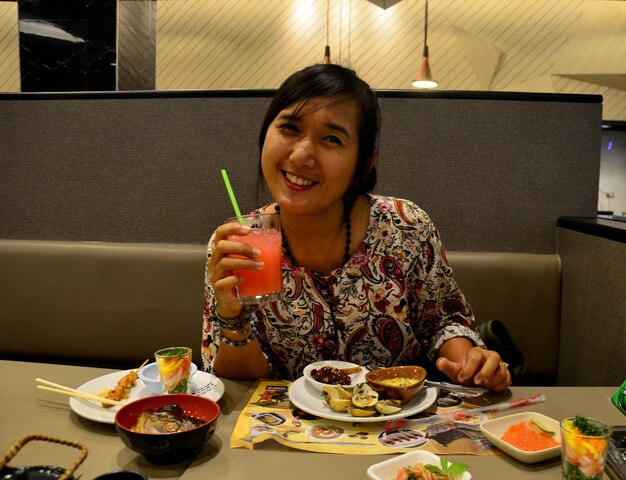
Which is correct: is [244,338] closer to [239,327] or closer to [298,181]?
[239,327]

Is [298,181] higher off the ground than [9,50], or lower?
lower

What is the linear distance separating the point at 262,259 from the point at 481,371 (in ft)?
1.99

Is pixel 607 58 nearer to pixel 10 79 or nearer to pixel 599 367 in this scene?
pixel 599 367

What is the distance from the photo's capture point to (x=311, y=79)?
1.52m

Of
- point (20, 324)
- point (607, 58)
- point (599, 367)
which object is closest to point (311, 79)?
point (599, 367)

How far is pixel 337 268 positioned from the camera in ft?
5.42

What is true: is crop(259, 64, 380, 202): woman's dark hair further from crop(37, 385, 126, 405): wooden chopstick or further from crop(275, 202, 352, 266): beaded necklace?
crop(37, 385, 126, 405): wooden chopstick

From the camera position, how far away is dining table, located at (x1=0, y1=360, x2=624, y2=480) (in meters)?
0.99

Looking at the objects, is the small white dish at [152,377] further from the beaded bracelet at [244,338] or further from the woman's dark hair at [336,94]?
the woman's dark hair at [336,94]

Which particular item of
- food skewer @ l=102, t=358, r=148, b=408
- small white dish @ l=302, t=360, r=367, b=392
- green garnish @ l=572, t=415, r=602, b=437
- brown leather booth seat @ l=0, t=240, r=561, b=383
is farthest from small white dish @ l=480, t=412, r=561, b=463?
brown leather booth seat @ l=0, t=240, r=561, b=383

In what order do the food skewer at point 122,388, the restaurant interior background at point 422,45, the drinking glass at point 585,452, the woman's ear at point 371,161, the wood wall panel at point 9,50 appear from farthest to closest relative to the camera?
the wood wall panel at point 9,50, the restaurant interior background at point 422,45, the woman's ear at point 371,161, the food skewer at point 122,388, the drinking glass at point 585,452

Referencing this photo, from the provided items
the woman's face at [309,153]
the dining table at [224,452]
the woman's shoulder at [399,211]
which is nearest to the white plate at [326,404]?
the dining table at [224,452]

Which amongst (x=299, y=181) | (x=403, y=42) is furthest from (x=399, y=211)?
(x=403, y=42)

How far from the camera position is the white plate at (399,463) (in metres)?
0.93
